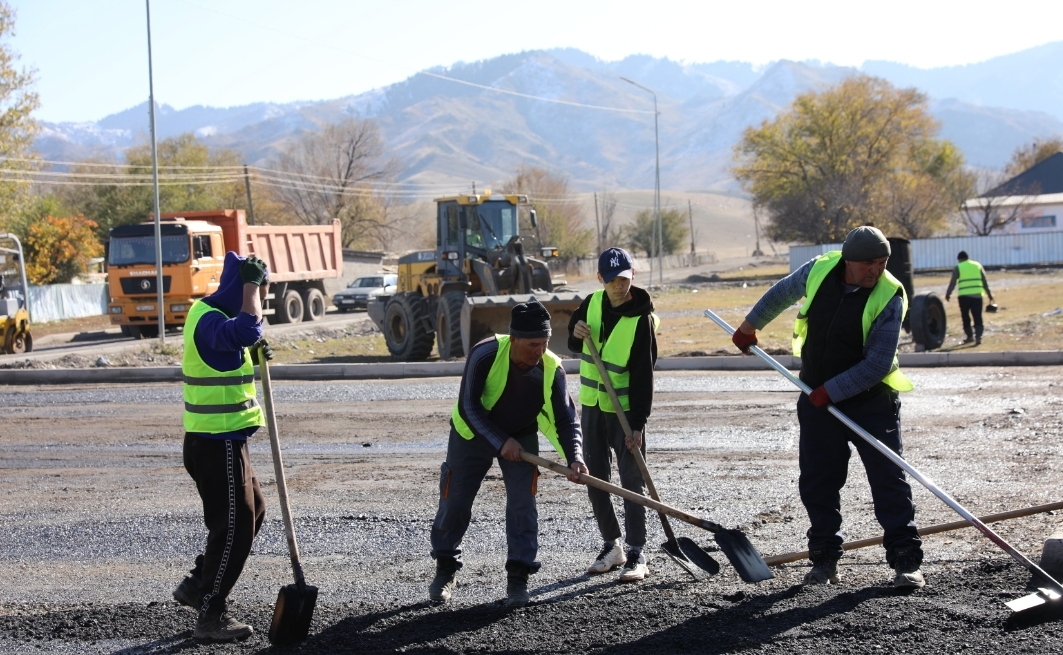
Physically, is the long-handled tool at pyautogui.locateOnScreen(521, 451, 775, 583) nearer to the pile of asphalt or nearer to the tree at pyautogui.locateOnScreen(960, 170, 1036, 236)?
the pile of asphalt

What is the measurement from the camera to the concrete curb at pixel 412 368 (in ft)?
49.0

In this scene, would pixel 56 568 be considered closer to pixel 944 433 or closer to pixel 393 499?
pixel 393 499

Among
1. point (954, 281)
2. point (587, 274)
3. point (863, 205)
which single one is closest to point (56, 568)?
point (954, 281)

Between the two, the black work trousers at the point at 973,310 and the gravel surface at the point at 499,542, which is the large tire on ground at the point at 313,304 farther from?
the black work trousers at the point at 973,310

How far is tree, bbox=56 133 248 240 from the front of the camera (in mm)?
57469

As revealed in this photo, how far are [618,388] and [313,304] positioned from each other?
91.9 ft

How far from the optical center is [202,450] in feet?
16.6

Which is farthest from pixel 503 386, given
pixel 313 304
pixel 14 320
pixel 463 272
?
pixel 313 304

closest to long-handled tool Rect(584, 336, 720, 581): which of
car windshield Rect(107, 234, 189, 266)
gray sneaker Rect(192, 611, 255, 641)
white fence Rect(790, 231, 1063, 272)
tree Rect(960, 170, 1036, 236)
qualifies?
gray sneaker Rect(192, 611, 255, 641)

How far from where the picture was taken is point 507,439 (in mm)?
5375

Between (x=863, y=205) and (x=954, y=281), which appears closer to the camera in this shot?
(x=954, y=281)

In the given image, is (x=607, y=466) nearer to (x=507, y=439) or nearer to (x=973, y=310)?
(x=507, y=439)

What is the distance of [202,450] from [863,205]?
5860cm

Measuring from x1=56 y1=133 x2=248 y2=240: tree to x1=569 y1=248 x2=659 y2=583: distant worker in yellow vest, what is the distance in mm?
49869
